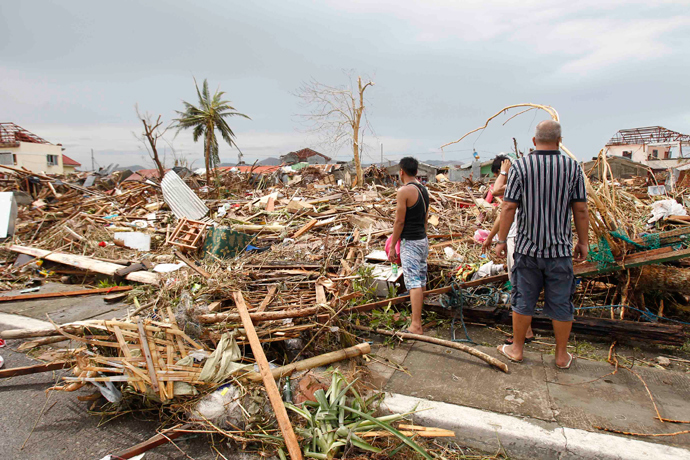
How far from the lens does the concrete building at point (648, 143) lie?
135 ft

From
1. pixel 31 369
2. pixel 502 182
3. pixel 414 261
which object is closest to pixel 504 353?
pixel 414 261

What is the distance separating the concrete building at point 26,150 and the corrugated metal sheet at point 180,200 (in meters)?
40.0

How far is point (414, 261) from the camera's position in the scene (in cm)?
386

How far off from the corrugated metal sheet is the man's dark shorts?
9194mm

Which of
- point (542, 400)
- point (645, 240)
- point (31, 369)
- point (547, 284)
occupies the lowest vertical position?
point (31, 369)

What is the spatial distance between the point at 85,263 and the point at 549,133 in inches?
308

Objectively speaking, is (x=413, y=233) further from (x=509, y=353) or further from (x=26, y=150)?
(x=26, y=150)

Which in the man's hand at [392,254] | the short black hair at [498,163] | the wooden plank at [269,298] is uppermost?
the short black hair at [498,163]

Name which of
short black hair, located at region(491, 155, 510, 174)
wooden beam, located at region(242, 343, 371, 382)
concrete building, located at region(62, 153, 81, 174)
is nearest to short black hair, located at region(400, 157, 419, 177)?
short black hair, located at region(491, 155, 510, 174)

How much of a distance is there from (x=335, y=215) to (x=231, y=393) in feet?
21.5

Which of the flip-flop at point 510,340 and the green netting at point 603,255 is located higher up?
the green netting at point 603,255

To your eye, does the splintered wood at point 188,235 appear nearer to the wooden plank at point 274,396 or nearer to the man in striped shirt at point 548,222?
the wooden plank at point 274,396

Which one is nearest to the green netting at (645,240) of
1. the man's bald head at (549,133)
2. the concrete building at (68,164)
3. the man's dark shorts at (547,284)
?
the man's dark shorts at (547,284)

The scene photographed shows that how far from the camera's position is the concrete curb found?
219 centimetres
